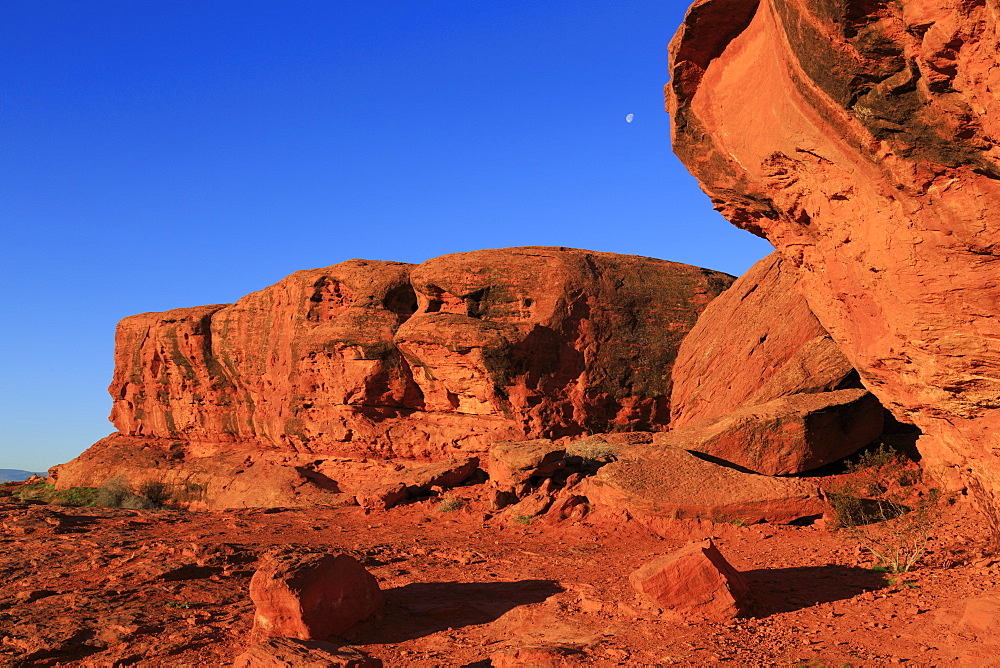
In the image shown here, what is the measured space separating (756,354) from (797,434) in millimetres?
3302

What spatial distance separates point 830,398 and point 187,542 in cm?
1171

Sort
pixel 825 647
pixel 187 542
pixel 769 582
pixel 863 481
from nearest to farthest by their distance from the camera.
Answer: pixel 825 647 → pixel 769 582 → pixel 187 542 → pixel 863 481

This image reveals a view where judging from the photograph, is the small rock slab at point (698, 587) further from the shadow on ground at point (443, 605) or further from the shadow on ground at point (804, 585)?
the shadow on ground at point (443, 605)

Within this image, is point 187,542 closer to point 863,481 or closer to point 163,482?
point 863,481

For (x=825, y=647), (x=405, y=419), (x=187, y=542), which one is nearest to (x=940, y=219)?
(x=825, y=647)

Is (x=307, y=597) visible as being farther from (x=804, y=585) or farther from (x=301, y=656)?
(x=804, y=585)

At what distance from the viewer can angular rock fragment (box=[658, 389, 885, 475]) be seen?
41.3 ft

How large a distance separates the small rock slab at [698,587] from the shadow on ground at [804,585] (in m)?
0.37

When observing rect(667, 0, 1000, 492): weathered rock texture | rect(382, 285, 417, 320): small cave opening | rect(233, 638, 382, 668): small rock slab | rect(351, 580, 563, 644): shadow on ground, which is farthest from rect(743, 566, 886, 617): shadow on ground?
rect(382, 285, 417, 320): small cave opening

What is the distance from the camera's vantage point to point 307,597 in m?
6.92

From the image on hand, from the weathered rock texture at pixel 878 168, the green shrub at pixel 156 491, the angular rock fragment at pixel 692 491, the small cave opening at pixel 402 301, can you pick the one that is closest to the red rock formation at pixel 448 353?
the small cave opening at pixel 402 301

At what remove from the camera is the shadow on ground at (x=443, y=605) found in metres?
7.34

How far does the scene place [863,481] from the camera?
39.3 ft

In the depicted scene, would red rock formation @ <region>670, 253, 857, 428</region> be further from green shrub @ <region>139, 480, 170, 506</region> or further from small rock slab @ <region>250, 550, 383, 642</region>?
green shrub @ <region>139, 480, 170, 506</region>
